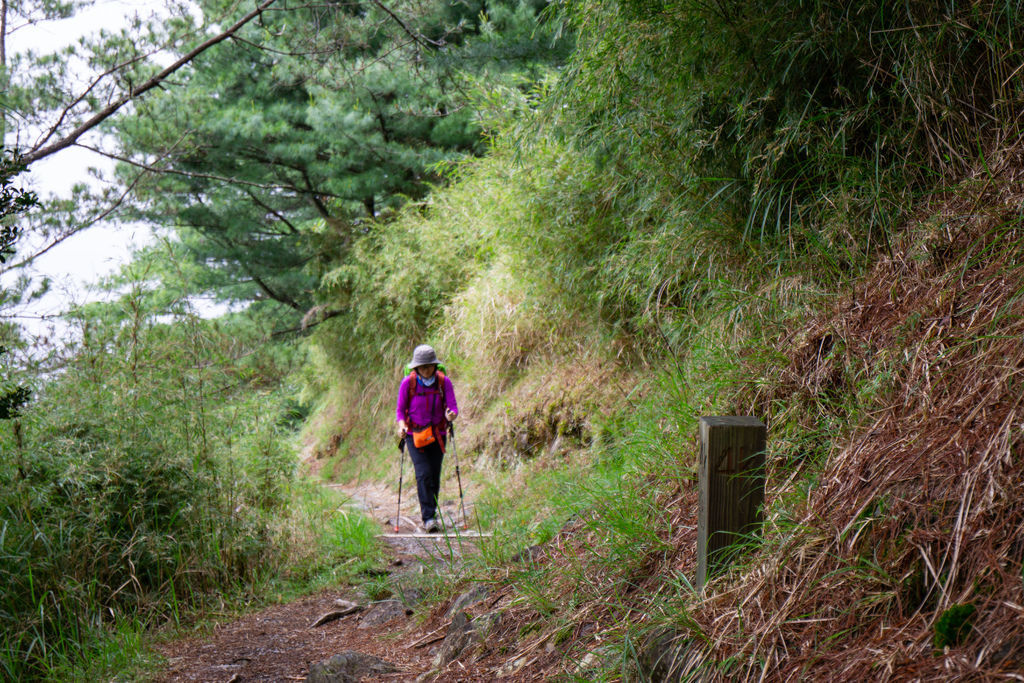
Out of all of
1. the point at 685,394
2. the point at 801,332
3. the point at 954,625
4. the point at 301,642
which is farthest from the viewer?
the point at 301,642

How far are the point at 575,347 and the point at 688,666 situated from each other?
4.93 metres

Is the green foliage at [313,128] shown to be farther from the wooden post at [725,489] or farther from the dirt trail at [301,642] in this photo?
the wooden post at [725,489]

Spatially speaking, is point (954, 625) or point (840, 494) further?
point (840, 494)

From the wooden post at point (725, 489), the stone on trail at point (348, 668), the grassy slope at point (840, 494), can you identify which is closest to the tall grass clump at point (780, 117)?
the grassy slope at point (840, 494)

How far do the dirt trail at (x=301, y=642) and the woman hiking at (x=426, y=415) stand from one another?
4.41 ft

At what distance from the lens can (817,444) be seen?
2.71 m

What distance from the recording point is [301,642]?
4.04m

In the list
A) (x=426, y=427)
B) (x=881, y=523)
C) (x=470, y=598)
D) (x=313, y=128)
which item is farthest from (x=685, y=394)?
(x=313, y=128)

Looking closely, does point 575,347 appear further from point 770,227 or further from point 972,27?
point 972,27

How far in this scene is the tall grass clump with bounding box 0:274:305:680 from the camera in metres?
3.52

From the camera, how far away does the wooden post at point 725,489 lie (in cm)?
222

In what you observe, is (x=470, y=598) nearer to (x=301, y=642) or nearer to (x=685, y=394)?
(x=301, y=642)

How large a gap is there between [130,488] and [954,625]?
4229 mm

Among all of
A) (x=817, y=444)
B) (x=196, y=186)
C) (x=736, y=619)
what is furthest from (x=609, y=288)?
(x=196, y=186)
